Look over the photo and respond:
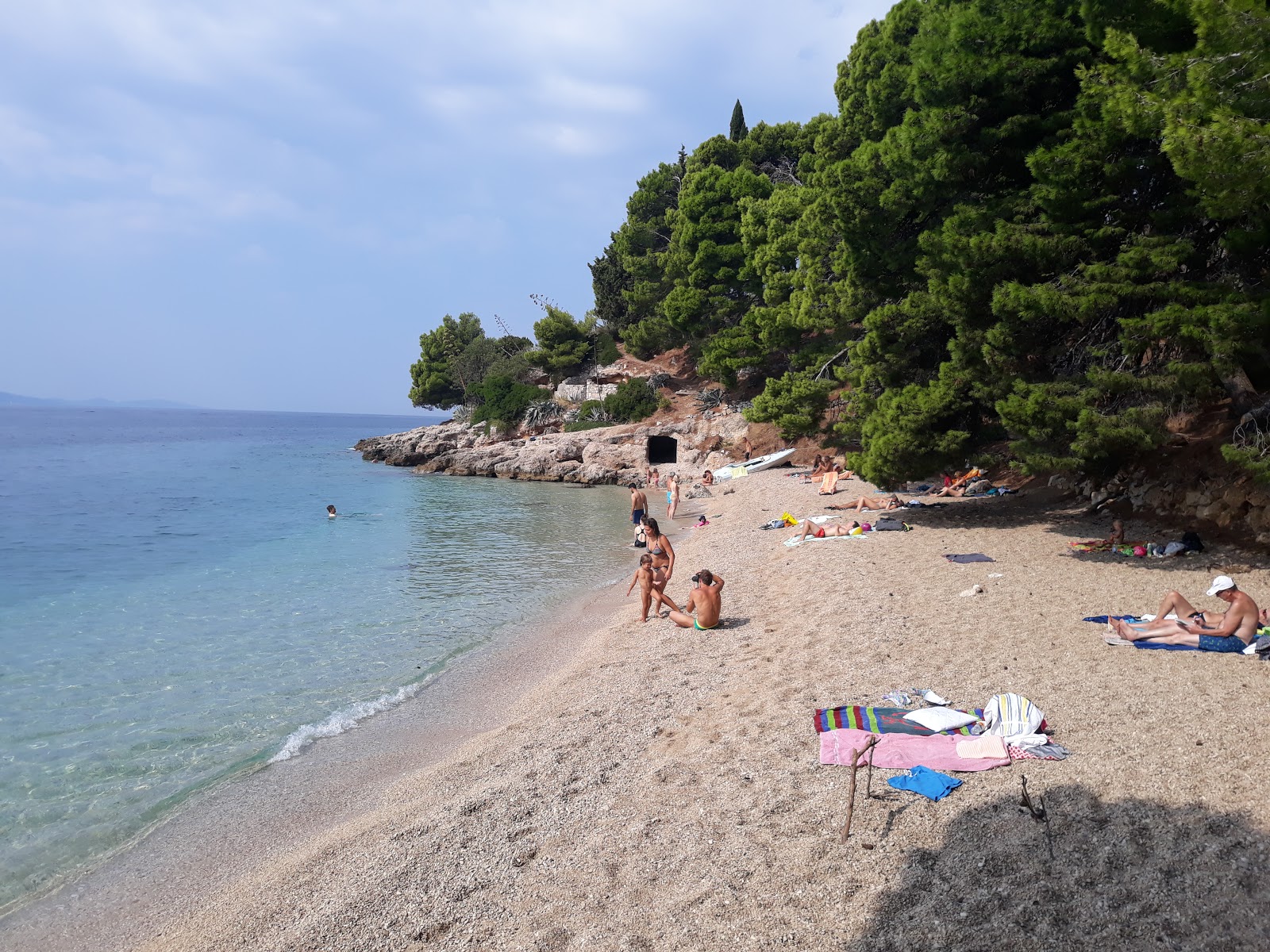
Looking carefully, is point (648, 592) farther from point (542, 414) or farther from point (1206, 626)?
point (542, 414)

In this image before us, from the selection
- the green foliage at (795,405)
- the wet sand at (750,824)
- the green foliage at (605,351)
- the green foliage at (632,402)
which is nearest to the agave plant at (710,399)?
the green foliage at (632,402)

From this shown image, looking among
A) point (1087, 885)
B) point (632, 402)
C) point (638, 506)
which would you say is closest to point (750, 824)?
point (1087, 885)

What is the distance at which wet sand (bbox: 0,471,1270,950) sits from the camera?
152 inches

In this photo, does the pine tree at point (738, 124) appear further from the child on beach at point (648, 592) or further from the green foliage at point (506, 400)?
the child on beach at point (648, 592)

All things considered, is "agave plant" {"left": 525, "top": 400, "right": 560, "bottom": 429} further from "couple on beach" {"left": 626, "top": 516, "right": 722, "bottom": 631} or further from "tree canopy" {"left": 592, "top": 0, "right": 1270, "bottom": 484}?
"couple on beach" {"left": 626, "top": 516, "right": 722, "bottom": 631}

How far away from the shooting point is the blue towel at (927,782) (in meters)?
4.96

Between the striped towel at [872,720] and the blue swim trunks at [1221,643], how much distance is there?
9.62 feet

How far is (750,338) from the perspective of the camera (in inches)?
1401

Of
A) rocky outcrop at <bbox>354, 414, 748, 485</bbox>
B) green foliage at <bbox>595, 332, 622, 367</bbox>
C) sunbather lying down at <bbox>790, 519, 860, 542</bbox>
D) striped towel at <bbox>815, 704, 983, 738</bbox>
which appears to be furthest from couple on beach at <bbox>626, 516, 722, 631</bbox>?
green foliage at <bbox>595, 332, 622, 367</bbox>

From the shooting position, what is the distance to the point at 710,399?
42125 millimetres

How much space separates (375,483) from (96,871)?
35.0 meters

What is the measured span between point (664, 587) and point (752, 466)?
19.3 metres

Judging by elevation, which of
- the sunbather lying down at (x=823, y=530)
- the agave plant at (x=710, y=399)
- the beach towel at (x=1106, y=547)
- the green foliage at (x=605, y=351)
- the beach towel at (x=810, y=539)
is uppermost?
the green foliage at (x=605, y=351)

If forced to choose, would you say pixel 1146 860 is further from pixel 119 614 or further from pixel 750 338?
pixel 750 338
